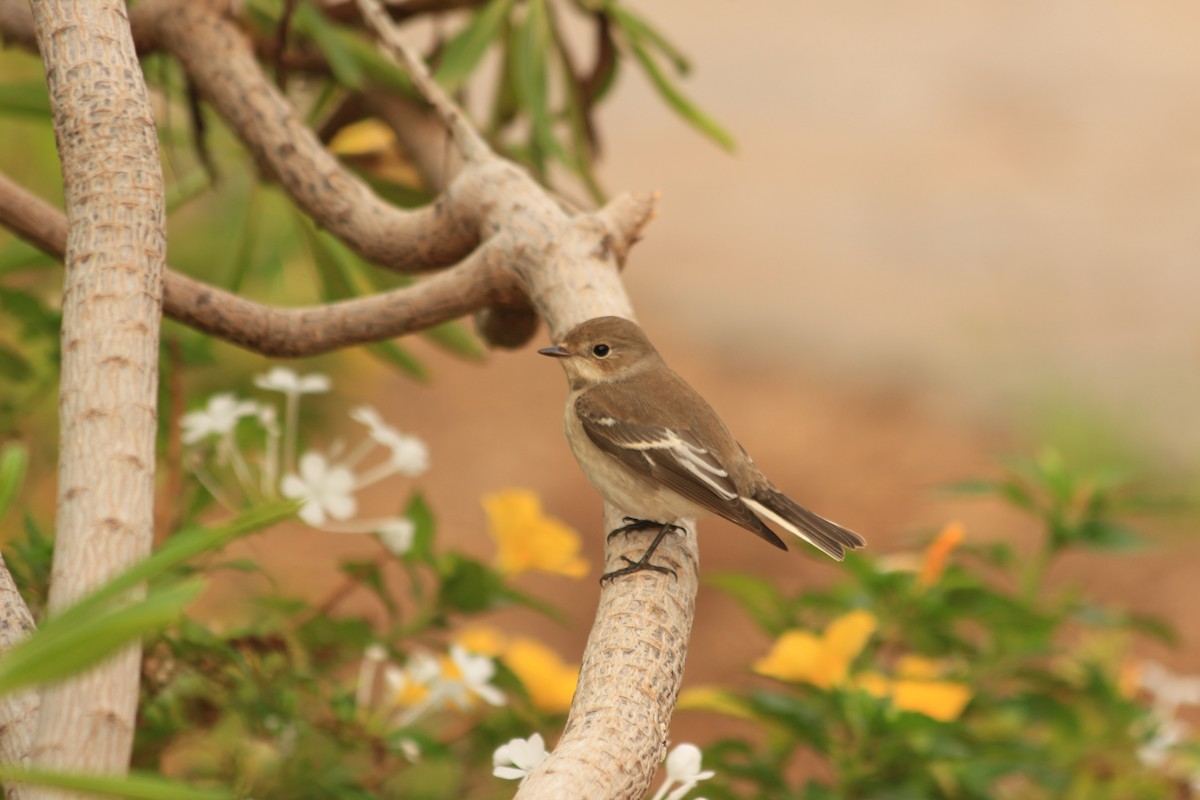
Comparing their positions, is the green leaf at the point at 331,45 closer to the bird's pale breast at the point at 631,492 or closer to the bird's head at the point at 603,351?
the bird's head at the point at 603,351

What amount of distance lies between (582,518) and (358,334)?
13.3 ft

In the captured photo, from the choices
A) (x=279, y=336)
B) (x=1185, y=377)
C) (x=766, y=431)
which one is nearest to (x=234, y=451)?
(x=279, y=336)

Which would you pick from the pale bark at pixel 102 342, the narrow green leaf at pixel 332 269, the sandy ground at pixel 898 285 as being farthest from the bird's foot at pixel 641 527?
the sandy ground at pixel 898 285

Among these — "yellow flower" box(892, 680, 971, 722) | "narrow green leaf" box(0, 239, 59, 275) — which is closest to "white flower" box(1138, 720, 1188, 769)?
"yellow flower" box(892, 680, 971, 722)

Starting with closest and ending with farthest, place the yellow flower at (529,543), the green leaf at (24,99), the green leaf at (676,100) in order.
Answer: the yellow flower at (529,543), the green leaf at (24,99), the green leaf at (676,100)

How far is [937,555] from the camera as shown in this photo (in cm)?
213

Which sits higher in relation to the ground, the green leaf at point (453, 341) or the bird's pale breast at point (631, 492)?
the green leaf at point (453, 341)

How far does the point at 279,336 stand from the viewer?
186 centimetres

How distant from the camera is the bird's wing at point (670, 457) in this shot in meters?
2.06

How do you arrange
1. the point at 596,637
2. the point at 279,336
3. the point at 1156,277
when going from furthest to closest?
1. the point at 1156,277
2. the point at 279,336
3. the point at 596,637

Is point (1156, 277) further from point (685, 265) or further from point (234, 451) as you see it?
point (234, 451)

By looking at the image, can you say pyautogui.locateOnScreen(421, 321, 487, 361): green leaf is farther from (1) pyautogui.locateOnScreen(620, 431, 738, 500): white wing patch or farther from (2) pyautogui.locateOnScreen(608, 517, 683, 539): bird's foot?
(2) pyautogui.locateOnScreen(608, 517, 683, 539): bird's foot

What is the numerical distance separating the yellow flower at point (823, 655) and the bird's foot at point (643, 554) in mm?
307

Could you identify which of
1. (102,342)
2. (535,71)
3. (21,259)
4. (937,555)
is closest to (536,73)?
(535,71)
